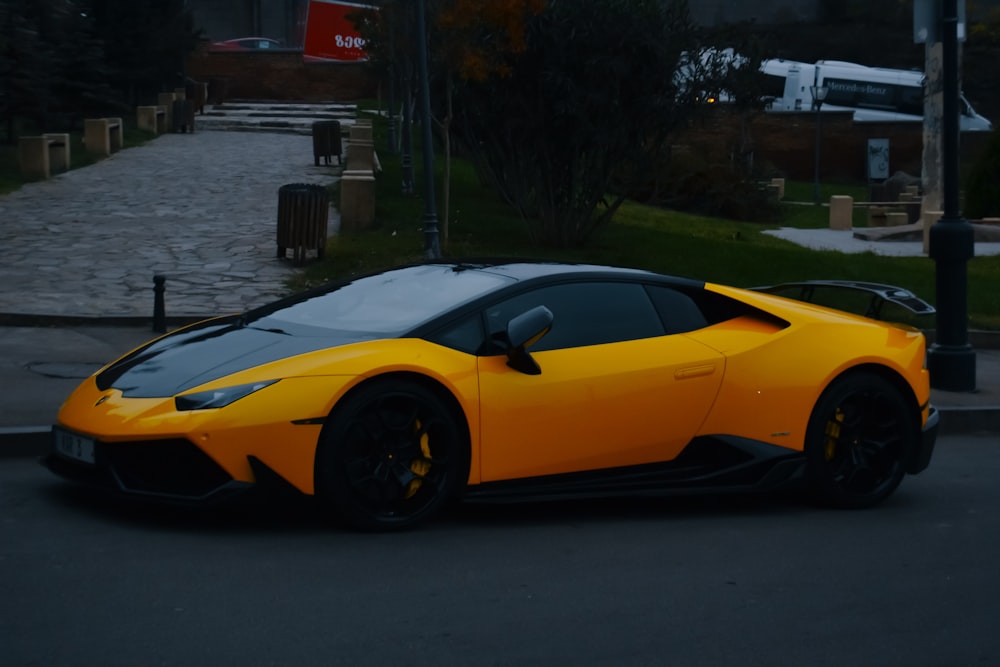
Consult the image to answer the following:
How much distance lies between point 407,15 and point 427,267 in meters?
15.6

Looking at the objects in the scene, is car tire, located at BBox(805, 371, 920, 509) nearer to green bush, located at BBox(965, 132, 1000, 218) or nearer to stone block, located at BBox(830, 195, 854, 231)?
green bush, located at BBox(965, 132, 1000, 218)

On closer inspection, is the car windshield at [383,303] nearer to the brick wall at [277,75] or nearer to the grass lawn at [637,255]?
the grass lawn at [637,255]

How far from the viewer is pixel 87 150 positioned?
1201 inches

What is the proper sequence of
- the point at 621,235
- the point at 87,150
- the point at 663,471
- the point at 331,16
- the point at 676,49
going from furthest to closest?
1. the point at 331,16
2. the point at 87,150
3. the point at 621,235
4. the point at 676,49
5. the point at 663,471

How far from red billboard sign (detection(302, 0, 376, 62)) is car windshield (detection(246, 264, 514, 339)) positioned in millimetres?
38506

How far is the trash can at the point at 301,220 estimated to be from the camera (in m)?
16.2

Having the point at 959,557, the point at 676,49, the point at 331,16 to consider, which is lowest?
the point at 959,557

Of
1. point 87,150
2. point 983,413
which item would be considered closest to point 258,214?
point 87,150

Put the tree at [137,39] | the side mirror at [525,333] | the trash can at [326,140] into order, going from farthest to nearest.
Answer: the tree at [137,39] < the trash can at [326,140] < the side mirror at [525,333]

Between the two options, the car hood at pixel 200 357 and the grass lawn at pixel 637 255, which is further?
the grass lawn at pixel 637 255

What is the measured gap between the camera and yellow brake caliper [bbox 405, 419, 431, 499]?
631cm

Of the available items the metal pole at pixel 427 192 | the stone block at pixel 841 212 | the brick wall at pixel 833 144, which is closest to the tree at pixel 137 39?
the stone block at pixel 841 212

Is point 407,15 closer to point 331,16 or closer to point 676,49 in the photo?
point 676,49

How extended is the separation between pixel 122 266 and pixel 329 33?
31.1m
